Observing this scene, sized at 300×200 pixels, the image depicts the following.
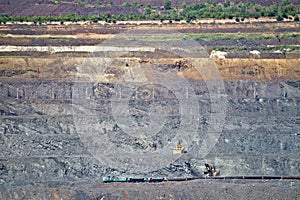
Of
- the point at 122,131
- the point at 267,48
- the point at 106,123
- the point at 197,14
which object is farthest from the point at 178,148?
the point at 197,14

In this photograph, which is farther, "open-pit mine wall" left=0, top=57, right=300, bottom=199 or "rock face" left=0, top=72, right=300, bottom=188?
"rock face" left=0, top=72, right=300, bottom=188

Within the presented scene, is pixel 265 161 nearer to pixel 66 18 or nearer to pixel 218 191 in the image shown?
pixel 218 191

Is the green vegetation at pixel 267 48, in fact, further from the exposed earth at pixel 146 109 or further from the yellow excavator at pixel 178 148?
the yellow excavator at pixel 178 148

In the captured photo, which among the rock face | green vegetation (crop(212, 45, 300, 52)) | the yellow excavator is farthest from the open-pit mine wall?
green vegetation (crop(212, 45, 300, 52))

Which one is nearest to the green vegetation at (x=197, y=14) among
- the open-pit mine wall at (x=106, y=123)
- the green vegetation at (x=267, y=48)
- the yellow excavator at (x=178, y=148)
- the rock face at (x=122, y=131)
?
the green vegetation at (x=267, y=48)

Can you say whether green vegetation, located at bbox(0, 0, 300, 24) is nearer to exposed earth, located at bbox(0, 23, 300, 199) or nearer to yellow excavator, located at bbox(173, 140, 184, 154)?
exposed earth, located at bbox(0, 23, 300, 199)

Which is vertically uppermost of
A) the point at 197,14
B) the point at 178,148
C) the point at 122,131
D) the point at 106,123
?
the point at 197,14

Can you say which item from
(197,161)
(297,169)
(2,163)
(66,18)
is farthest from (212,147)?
(66,18)

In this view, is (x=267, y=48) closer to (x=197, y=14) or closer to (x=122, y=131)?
(x=197, y=14)

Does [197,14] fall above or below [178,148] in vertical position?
above
